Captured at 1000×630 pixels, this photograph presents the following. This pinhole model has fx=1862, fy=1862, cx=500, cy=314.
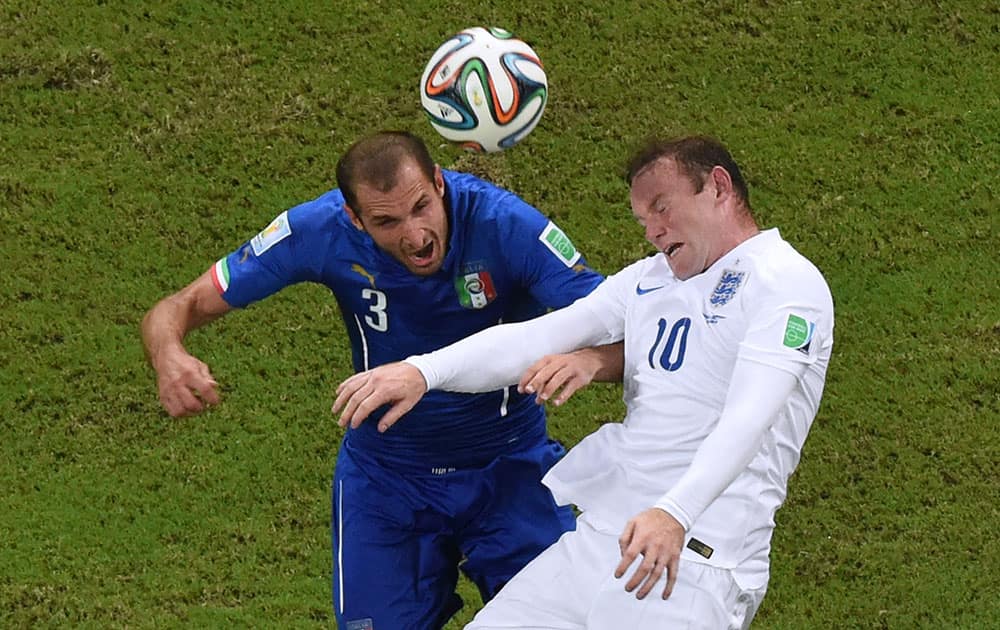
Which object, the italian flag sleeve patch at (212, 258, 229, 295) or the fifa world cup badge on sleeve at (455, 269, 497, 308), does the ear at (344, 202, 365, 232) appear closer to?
the fifa world cup badge on sleeve at (455, 269, 497, 308)

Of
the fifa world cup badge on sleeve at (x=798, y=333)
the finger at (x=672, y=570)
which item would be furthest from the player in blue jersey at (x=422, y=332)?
the finger at (x=672, y=570)

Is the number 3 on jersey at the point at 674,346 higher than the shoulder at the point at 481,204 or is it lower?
lower

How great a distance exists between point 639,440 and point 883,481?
3362 mm

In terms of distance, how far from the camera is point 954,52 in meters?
11.0

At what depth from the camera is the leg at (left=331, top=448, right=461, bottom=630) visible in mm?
6605

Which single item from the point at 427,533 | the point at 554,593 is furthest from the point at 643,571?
the point at 427,533

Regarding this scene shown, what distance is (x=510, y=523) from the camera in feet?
22.0

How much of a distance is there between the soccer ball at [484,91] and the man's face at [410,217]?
0.60m

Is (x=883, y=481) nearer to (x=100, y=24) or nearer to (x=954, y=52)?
(x=954, y=52)

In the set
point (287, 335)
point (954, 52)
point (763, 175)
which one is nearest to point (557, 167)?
point (763, 175)

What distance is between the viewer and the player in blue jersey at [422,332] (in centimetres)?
634

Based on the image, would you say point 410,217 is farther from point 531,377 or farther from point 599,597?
point 599,597

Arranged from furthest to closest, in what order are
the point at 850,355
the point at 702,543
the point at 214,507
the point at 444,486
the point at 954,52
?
the point at 954,52 < the point at 850,355 < the point at 214,507 < the point at 444,486 < the point at 702,543

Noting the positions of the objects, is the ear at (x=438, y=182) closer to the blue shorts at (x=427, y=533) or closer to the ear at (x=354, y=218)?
the ear at (x=354, y=218)
